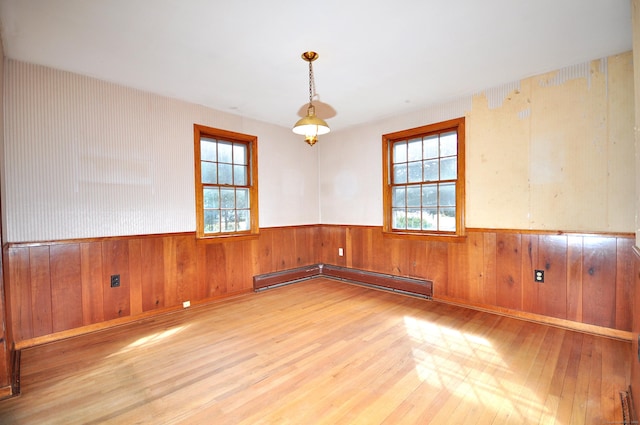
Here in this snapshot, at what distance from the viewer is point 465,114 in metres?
3.66

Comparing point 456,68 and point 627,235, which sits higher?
point 456,68

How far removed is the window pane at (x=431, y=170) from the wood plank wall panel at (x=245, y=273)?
0.88 m

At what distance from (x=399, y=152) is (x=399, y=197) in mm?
689

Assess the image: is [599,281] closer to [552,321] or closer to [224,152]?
[552,321]

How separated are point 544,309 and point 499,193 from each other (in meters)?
1.33

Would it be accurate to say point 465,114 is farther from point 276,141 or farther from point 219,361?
point 219,361

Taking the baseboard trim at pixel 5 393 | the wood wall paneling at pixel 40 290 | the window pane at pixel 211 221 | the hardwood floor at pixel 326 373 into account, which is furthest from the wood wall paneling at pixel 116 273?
the baseboard trim at pixel 5 393

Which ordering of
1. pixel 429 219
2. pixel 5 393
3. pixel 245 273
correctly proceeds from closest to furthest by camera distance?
pixel 5 393
pixel 429 219
pixel 245 273

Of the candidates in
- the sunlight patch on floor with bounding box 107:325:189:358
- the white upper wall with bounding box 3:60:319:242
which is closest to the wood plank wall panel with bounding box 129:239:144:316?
the white upper wall with bounding box 3:60:319:242

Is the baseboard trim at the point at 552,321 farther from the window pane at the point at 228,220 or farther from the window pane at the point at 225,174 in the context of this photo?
the window pane at the point at 225,174

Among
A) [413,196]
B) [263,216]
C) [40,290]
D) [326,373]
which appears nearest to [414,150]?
[413,196]

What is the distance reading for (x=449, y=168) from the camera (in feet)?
12.7

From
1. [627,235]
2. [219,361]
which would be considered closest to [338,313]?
[219,361]

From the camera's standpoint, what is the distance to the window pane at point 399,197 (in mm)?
4379
